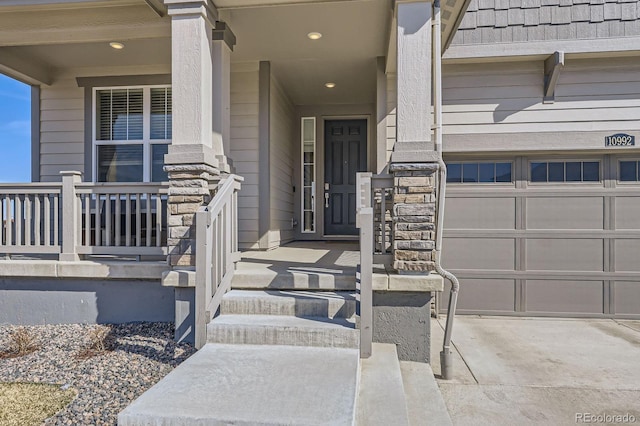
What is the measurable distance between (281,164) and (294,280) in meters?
2.90

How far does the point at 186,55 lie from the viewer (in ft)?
10.6

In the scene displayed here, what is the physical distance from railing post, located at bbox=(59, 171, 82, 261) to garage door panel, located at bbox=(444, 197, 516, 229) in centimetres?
407

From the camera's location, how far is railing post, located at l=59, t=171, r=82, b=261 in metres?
3.55

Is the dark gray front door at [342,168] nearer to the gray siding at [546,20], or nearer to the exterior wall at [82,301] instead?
the gray siding at [546,20]

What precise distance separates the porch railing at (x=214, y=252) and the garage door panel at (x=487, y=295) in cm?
305

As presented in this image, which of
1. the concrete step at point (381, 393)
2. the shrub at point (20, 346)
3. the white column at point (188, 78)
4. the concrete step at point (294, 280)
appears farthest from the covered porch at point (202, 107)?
the concrete step at point (381, 393)

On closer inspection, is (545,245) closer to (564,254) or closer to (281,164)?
(564,254)

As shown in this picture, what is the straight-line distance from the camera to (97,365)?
8.86 feet

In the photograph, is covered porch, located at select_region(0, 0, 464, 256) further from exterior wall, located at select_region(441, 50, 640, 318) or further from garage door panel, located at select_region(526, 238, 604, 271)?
garage door panel, located at select_region(526, 238, 604, 271)

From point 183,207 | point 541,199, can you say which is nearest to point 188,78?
point 183,207

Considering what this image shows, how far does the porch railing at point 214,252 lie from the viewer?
2.67 m

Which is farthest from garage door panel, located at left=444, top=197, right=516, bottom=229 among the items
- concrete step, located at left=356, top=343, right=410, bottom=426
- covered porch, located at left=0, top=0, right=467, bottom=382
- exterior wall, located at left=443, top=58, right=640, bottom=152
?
concrete step, located at left=356, top=343, right=410, bottom=426

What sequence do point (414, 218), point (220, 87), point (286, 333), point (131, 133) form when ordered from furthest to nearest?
point (131, 133)
point (220, 87)
point (414, 218)
point (286, 333)

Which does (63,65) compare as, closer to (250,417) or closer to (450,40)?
(450,40)
